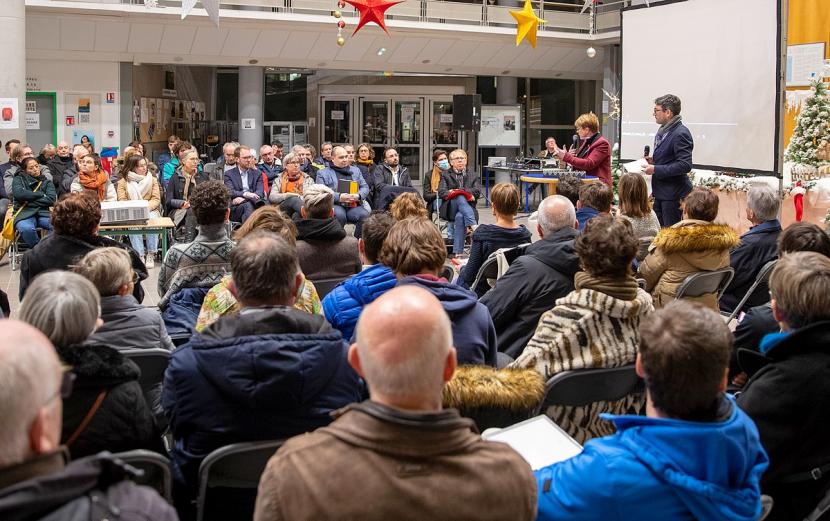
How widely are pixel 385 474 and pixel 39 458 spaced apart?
1.97ft

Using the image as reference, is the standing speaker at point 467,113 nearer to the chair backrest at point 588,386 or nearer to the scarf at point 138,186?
the scarf at point 138,186

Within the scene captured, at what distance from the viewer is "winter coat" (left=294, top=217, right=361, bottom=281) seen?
16.4ft

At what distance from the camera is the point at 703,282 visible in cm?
473

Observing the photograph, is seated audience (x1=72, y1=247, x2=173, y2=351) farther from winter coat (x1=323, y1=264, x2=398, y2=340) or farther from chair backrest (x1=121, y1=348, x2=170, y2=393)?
winter coat (x1=323, y1=264, x2=398, y2=340)

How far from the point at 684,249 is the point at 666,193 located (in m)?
3.05

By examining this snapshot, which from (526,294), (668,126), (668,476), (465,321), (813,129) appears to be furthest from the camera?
(813,129)

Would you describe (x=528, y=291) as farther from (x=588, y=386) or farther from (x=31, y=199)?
(x=31, y=199)

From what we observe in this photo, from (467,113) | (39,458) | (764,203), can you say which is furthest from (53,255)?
(467,113)

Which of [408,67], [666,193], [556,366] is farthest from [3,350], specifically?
[408,67]

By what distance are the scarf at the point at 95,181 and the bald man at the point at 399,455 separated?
318 inches

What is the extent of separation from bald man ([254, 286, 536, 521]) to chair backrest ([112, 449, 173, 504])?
754 millimetres

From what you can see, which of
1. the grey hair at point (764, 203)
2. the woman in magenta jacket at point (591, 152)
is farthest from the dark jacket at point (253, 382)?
the woman in magenta jacket at point (591, 152)

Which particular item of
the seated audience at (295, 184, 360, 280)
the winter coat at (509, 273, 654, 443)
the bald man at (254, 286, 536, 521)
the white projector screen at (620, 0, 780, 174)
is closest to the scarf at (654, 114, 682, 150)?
the white projector screen at (620, 0, 780, 174)

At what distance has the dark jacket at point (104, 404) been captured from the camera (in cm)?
232
